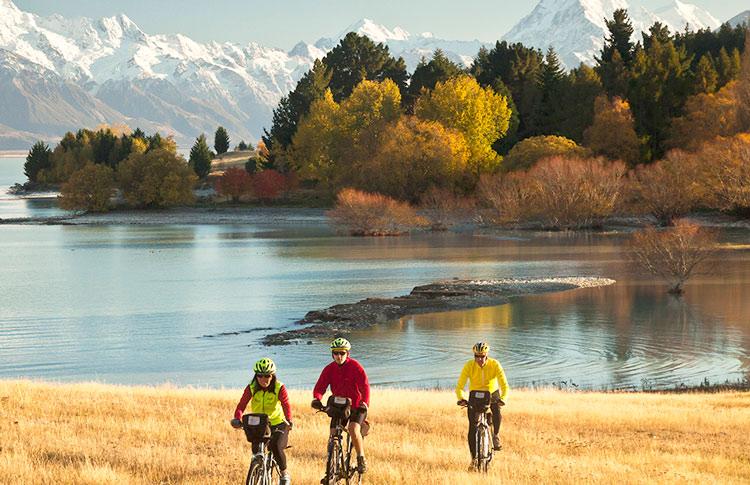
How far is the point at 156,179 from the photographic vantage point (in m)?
129

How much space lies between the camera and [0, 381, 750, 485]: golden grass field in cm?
1587

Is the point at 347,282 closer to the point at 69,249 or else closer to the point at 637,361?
the point at 637,361

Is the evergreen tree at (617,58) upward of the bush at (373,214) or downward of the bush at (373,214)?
upward

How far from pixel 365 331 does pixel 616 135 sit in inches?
2405

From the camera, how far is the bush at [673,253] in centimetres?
5434

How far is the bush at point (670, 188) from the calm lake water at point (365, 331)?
16.2 feet

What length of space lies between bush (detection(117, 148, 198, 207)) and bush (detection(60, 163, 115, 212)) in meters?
2.30

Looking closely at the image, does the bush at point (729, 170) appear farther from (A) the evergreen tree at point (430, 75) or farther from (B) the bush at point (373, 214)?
(A) the evergreen tree at point (430, 75)

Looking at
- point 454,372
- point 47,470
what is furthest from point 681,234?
point 47,470

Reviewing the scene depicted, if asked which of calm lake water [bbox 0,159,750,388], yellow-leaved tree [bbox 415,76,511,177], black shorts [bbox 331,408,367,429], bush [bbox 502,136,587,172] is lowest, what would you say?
calm lake water [bbox 0,159,750,388]

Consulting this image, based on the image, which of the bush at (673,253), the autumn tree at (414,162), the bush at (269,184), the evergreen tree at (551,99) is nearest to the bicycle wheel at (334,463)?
the bush at (673,253)

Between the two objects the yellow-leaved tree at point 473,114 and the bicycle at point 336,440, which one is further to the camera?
the yellow-leaved tree at point 473,114

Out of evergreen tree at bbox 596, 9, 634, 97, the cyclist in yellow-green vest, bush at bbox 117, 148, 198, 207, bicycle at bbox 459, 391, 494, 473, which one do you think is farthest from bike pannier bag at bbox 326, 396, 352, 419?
bush at bbox 117, 148, 198, 207

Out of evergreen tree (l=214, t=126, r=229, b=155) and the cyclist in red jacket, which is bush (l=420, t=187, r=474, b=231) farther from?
evergreen tree (l=214, t=126, r=229, b=155)
